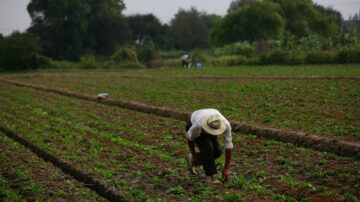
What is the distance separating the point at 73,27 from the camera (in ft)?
229

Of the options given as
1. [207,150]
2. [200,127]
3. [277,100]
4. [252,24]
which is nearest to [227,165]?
[207,150]

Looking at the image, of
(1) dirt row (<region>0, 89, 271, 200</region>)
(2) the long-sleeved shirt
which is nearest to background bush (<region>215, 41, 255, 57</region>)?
(1) dirt row (<region>0, 89, 271, 200</region>)

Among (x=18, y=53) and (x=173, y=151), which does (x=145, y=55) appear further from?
(x=173, y=151)

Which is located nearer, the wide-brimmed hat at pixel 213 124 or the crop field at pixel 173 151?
the wide-brimmed hat at pixel 213 124

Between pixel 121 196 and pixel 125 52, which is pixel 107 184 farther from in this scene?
pixel 125 52

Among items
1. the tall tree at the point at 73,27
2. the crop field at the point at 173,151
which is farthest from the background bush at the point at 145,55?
the crop field at the point at 173,151

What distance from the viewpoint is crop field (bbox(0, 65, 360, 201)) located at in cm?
758

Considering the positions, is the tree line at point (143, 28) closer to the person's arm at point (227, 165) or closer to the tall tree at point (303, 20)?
the tall tree at point (303, 20)

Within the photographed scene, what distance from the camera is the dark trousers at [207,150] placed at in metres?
7.65

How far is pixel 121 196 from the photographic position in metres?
7.40

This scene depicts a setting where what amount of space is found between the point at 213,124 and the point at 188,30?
77.6 m

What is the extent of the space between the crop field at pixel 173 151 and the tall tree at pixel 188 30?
212ft

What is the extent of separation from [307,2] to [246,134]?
5748 centimetres

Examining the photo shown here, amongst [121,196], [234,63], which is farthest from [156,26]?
[121,196]
